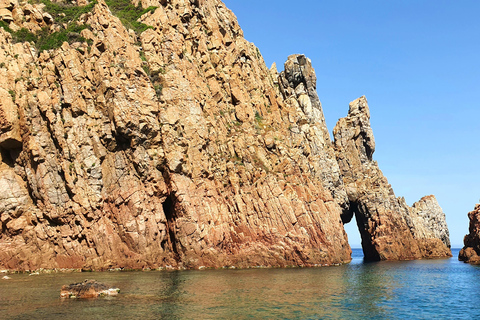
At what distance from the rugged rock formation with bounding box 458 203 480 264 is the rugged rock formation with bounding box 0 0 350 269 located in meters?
30.5

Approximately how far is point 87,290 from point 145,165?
31.4m

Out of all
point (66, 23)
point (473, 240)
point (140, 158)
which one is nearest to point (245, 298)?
point (140, 158)

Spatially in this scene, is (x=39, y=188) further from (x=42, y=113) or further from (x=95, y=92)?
(x=95, y=92)

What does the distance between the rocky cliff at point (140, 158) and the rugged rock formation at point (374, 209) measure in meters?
20.1

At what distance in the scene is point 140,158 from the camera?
224 ft

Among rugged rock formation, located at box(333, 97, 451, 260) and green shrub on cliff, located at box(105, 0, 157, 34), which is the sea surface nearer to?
rugged rock formation, located at box(333, 97, 451, 260)

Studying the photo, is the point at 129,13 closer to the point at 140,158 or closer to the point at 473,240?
the point at 140,158

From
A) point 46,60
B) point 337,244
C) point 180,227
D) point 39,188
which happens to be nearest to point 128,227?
point 180,227

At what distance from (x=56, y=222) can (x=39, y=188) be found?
582cm

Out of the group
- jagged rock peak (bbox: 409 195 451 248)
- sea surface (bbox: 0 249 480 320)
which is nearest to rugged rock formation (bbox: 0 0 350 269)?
sea surface (bbox: 0 249 480 320)

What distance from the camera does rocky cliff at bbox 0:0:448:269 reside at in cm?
6281

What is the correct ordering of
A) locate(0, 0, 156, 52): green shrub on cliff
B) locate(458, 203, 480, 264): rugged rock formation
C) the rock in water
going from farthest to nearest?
locate(458, 203, 480, 264): rugged rock formation → locate(0, 0, 156, 52): green shrub on cliff → the rock in water

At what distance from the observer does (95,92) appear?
70.8 m

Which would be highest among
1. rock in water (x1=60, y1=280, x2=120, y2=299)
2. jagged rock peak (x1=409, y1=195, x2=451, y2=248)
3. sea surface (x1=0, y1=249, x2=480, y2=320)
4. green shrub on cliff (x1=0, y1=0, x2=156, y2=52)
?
green shrub on cliff (x1=0, y1=0, x2=156, y2=52)
